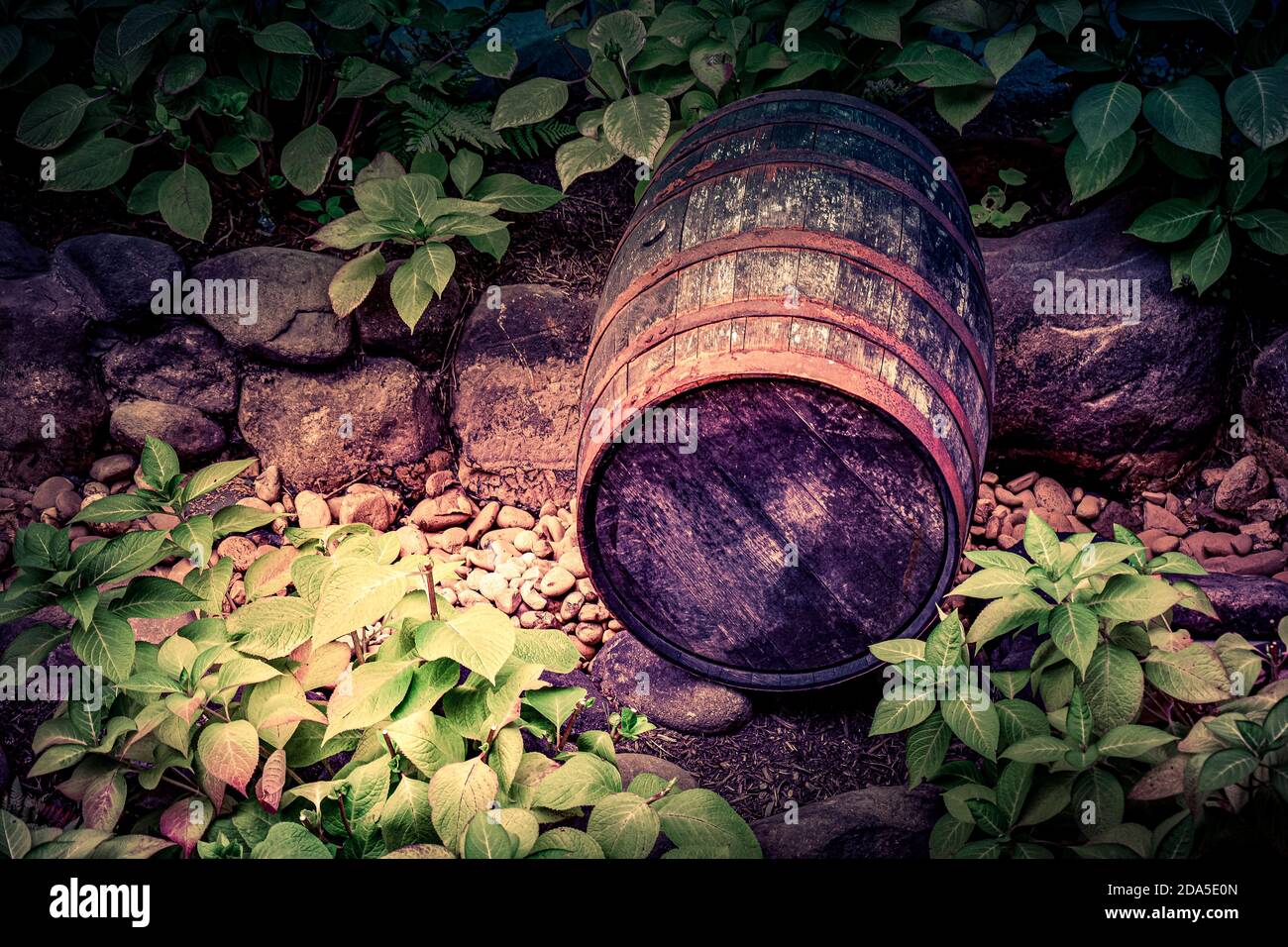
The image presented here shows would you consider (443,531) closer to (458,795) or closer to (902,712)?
(458,795)

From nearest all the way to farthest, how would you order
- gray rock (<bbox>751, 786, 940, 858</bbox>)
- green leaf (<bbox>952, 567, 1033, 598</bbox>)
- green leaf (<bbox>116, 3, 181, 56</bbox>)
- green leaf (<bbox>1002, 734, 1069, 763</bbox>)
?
1. green leaf (<bbox>1002, 734, 1069, 763</bbox>)
2. green leaf (<bbox>952, 567, 1033, 598</bbox>)
3. gray rock (<bbox>751, 786, 940, 858</bbox>)
4. green leaf (<bbox>116, 3, 181, 56</bbox>)

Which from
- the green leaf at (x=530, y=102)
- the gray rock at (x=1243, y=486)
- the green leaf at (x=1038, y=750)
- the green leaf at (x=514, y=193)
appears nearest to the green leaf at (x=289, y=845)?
the green leaf at (x=1038, y=750)

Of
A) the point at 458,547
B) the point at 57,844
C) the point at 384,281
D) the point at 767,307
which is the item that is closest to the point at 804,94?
the point at 767,307

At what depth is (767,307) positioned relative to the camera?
7.52ft

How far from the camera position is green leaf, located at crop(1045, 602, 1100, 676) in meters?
2.01

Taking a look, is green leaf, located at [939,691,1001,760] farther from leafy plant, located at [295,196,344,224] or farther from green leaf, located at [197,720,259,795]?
leafy plant, located at [295,196,344,224]

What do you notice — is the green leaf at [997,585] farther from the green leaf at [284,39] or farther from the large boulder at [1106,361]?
the green leaf at [284,39]

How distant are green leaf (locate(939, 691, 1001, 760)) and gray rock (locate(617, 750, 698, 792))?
2.49 feet

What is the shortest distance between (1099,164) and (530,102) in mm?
1954

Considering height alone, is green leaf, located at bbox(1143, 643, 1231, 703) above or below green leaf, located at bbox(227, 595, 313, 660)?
below

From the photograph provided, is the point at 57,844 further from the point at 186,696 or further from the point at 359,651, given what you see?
the point at 359,651

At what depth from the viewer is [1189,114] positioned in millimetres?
2959

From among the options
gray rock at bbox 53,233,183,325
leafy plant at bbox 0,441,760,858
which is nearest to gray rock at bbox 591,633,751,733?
leafy plant at bbox 0,441,760,858

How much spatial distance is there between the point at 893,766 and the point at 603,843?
104 centimetres
